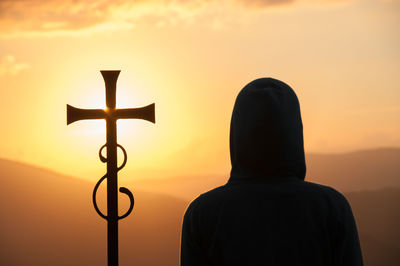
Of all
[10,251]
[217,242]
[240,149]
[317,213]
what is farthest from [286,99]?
[10,251]

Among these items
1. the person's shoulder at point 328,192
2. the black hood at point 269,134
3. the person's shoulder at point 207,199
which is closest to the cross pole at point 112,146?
the person's shoulder at point 207,199

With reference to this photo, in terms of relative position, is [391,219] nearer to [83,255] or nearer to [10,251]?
[83,255]

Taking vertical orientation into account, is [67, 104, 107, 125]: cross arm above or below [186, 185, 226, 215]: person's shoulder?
above

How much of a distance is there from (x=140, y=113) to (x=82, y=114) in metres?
0.62

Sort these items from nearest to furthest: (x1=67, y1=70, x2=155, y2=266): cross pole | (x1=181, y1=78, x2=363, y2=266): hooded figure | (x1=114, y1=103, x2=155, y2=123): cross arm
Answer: (x1=181, y1=78, x2=363, y2=266): hooded figure
(x1=67, y1=70, x2=155, y2=266): cross pole
(x1=114, y1=103, x2=155, y2=123): cross arm

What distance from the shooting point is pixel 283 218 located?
322 cm

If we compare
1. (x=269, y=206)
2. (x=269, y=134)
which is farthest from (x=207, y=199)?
(x=269, y=134)

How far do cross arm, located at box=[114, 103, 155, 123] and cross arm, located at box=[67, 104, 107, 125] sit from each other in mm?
185

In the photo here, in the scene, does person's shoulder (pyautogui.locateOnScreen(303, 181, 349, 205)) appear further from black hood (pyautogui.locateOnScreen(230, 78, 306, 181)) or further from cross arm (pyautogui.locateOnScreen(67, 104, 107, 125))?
cross arm (pyautogui.locateOnScreen(67, 104, 107, 125))

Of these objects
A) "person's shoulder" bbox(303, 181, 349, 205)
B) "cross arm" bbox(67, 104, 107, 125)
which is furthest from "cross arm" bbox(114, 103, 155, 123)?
"person's shoulder" bbox(303, 181, 349, 205)

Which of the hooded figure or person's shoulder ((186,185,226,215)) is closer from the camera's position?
the hooded figure

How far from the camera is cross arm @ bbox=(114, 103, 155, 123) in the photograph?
6.28 metres

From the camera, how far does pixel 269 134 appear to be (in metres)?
3.28

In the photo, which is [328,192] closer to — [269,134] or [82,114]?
[269,134]
